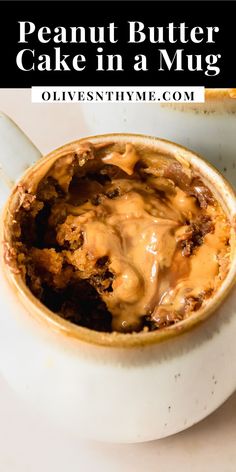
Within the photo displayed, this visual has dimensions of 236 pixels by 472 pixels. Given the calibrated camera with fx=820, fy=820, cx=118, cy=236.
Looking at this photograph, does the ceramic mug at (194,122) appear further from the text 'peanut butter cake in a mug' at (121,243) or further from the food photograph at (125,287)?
the text 'peanut butter cake in a mug' at (121,243)

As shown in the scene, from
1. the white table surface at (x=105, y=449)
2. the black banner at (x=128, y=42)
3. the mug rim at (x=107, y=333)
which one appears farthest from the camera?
the black banner at (x=128, y=42)

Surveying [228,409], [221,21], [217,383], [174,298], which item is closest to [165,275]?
[174,298]

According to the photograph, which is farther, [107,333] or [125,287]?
[125,287]

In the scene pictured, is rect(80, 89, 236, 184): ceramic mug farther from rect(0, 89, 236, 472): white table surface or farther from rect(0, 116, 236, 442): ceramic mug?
rect(0, 89, 236, 472): white table surface

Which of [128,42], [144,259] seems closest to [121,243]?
[144,259]

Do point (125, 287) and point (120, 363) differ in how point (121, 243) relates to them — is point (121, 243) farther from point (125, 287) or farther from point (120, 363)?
point (120, 363)

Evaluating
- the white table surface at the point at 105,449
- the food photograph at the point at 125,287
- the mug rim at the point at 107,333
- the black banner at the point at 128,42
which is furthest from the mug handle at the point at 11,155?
the white table surface at the point at 105,449

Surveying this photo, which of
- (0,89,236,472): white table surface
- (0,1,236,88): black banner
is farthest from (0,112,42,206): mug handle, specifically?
(0,89,236,472): white table surface
